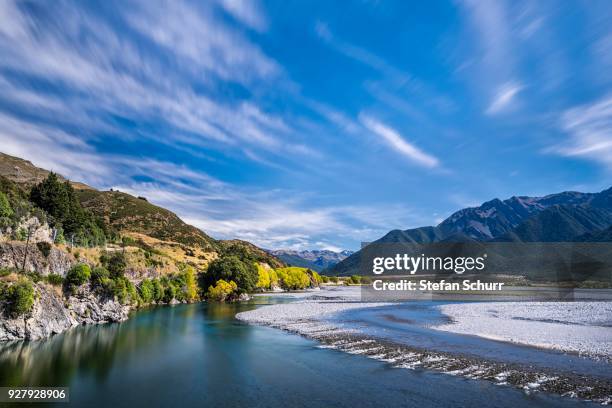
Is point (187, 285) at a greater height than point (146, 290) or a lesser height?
greater

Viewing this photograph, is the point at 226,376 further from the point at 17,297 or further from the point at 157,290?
the point at 157,290

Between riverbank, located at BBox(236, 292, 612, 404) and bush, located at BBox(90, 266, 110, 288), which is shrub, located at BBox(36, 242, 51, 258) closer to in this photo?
bush, located at BBox(90, 266, 110, 288)

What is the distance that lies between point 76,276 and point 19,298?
47.7 feet

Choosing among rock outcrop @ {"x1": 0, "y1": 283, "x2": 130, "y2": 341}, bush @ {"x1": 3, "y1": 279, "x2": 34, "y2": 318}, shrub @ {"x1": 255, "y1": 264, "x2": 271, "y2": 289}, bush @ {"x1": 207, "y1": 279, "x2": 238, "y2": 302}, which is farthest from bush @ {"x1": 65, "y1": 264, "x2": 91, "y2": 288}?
shrub @ {"x1": 255, "y1": 264, "x2": 271, "y2": 289}

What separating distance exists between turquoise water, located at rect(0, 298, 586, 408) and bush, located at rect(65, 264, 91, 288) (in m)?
8.78

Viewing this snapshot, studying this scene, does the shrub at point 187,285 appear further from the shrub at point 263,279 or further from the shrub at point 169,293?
the shrub at point 263,279

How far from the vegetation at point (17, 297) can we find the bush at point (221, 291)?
66.5m

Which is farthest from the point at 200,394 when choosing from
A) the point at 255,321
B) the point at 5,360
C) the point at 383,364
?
the point at 255,321

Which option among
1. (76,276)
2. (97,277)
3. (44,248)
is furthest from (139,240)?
(76,276)

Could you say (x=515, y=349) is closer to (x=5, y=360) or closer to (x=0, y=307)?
(x=5, y=360)

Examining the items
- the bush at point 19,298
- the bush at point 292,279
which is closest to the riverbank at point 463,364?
the bush at point 19,298

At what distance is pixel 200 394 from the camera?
1007 inches

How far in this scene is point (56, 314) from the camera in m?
47.2

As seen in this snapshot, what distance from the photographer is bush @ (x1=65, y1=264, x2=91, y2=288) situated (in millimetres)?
52781
